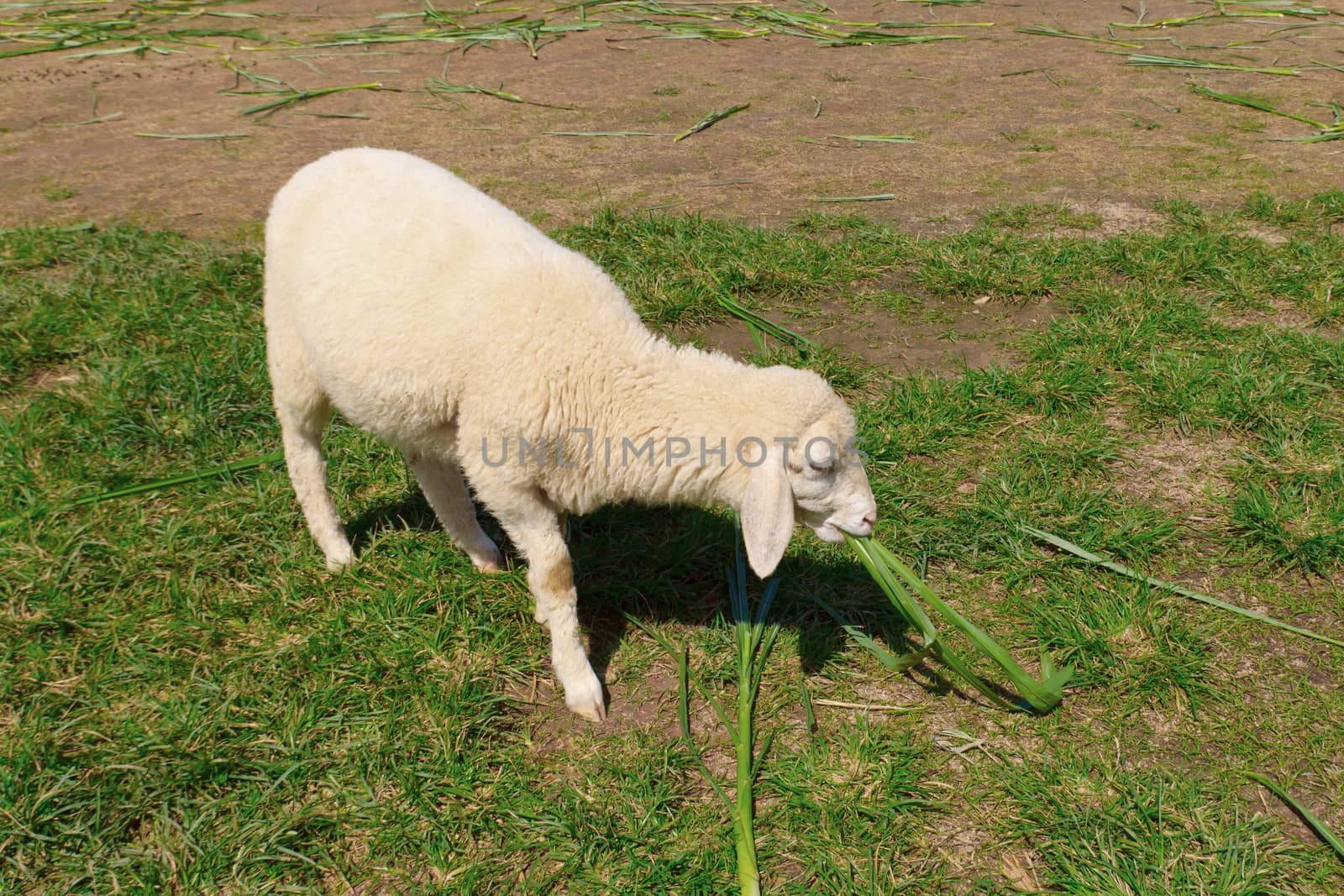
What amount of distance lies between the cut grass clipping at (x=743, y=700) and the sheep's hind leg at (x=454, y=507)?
584mm

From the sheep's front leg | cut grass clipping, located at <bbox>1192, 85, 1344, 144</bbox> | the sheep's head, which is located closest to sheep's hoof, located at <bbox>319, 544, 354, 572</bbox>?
the sheep's front leg

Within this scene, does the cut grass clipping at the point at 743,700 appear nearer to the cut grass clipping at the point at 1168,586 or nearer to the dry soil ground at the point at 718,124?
the cut grass clipping at the point at 1168,586

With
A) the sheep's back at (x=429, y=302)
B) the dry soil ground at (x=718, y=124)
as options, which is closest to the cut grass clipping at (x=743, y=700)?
the sheep's back at (x=429, y=302)

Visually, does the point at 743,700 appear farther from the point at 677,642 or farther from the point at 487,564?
the point at 487,564

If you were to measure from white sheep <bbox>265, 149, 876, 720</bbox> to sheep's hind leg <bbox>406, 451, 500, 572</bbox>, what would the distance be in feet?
0.97

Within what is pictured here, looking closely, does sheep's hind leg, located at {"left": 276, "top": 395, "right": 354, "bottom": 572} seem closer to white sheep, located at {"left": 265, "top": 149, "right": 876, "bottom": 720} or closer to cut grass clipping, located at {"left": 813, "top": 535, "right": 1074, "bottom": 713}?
white sheep, located at {"left": 265, "top": 149, "right": 876, "bottom": 720}

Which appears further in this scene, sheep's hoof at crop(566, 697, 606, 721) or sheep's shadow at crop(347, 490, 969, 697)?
sheep's shadow at crop(347, 490, 969, 697)

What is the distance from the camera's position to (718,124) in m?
6.85

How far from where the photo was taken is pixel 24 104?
707 cm

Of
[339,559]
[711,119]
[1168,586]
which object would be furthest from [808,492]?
[711,119]

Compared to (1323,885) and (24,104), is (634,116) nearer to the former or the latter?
(24,104)

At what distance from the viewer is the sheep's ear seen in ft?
7.91

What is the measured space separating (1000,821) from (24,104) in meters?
8.36

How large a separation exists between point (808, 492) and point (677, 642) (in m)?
0.75
